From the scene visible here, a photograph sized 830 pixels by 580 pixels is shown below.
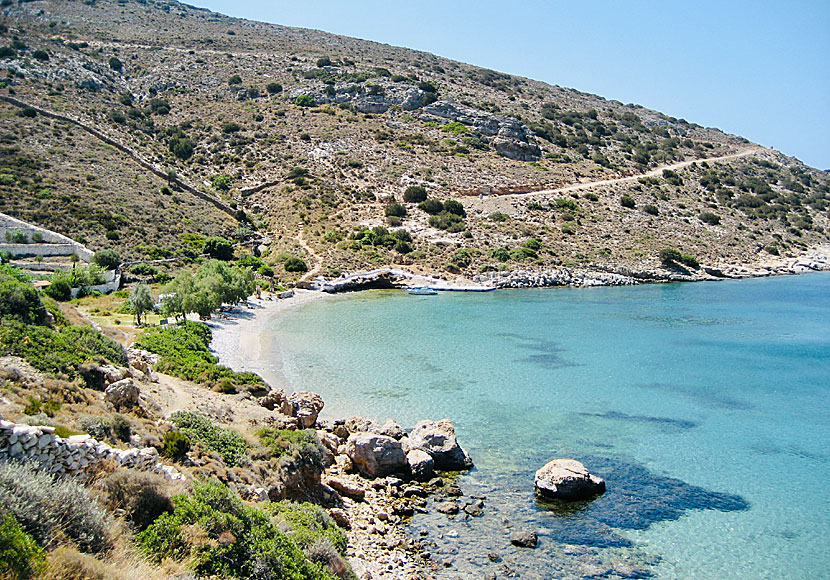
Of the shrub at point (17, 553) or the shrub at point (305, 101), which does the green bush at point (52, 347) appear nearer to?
the shrub at point (17, 553)

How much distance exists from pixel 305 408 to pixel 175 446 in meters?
8.40

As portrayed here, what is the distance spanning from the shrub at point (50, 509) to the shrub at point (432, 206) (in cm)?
6436

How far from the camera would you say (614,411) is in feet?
80.2

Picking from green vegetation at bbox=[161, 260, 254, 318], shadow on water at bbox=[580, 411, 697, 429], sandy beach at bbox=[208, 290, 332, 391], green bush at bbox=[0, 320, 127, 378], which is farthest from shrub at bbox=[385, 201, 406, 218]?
green bush at bbox=[0, 320, 127, 378]

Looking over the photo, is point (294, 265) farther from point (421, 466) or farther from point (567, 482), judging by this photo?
point (567, 482)

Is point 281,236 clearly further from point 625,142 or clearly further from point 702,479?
point 625,142

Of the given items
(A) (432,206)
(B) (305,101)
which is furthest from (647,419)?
(B) (305,101)

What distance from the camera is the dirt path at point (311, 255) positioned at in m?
57.5

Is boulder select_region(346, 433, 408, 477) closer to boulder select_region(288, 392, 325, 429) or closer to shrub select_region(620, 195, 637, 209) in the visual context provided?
boulder select_region(288, 392, 325, 429)

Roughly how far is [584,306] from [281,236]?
1369 inches

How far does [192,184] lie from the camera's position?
2778 inches

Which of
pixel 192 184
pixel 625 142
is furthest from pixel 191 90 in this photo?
pixel 625 142

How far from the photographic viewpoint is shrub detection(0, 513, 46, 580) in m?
6.11

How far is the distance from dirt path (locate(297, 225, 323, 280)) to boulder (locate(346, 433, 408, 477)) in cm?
4057
